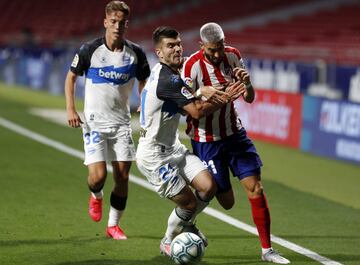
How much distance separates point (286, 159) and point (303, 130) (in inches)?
45.0

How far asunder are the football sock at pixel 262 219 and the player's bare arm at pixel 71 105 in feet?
6.11

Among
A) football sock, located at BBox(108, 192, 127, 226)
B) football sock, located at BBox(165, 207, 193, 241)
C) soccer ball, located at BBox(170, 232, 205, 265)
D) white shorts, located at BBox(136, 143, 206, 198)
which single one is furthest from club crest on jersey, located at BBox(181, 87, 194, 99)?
football sock, located at BBox(108, 192, 127, 226)

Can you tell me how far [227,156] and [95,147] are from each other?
1.35 metres

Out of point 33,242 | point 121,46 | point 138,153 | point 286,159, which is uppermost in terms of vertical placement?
point 121,46

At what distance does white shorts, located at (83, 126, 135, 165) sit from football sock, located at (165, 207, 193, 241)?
1.05 meters

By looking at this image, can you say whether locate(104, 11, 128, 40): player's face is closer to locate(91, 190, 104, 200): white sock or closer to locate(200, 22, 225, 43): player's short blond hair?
locate(200, 22, 225, 43): player's short blond hair

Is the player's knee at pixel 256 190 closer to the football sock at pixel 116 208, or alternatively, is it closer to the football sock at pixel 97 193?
the football sock at pixel 116 208

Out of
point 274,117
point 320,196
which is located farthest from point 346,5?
point 320,196

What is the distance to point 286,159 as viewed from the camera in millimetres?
17391

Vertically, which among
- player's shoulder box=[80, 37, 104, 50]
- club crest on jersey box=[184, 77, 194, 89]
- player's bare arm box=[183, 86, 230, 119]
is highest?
player's shoulder box=[80, 37, 104, 50]

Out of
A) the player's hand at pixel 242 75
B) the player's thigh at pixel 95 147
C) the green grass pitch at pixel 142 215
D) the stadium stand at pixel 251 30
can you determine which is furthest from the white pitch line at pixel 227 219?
the stadium stand at pixel 251 30

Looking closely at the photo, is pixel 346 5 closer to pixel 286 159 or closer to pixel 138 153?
pixel 286 159

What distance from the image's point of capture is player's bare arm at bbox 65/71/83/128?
9000mm

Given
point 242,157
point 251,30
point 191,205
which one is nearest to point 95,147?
point 191,205
